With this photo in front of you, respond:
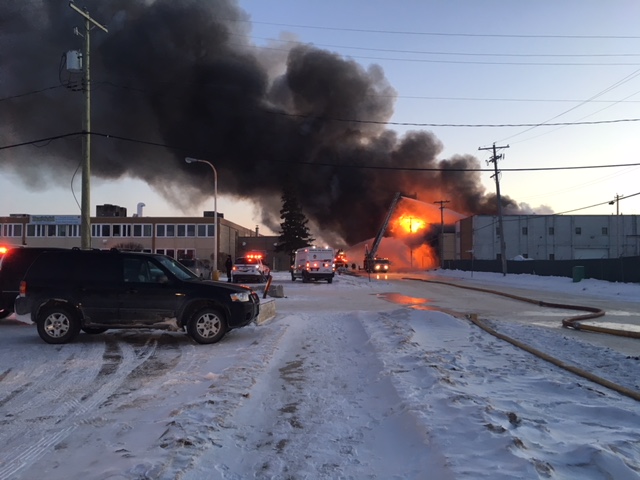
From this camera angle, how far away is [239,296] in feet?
29.5

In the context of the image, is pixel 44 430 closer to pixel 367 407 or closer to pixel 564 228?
pixel 367 407

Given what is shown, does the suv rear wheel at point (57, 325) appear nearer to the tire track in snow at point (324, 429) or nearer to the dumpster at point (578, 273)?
the tire track in snow at point (324, 429)

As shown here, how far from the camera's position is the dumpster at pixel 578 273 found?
96.6ft

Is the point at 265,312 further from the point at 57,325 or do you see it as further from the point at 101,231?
the point at 101,231

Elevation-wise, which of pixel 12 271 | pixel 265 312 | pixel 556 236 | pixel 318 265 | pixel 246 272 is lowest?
pixel 265 312

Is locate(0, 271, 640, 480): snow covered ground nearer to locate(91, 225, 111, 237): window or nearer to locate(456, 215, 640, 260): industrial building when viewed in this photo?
locate(91, 225, 111, 237): window

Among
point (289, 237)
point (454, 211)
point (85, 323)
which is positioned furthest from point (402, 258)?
point (85, 323)

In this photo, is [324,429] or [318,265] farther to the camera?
[318,265]

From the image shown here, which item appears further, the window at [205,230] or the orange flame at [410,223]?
the orange flame at [410,223]

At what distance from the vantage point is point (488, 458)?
11.4ft

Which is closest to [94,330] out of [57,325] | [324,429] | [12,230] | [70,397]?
[57,325]

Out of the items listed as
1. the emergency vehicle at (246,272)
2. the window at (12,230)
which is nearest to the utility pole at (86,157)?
the emergency vehicle at (246,272)

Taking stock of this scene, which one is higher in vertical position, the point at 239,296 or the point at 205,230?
the point at 205,230

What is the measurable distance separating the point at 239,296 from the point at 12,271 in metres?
6.44
